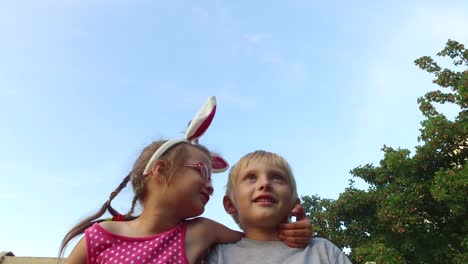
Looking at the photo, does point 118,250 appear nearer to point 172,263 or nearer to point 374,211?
point 172,263

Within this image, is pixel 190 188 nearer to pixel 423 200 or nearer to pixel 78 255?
pixel 78 255

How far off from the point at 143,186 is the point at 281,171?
722mm

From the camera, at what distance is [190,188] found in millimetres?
2504

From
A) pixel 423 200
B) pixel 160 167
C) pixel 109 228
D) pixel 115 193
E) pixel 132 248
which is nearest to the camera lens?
pixel 132 248

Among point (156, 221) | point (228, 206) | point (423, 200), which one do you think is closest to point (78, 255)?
point (156, 221)

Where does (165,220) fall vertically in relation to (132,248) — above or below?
above

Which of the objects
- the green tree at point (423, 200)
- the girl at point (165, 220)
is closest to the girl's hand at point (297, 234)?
the girl at point (165, 220)

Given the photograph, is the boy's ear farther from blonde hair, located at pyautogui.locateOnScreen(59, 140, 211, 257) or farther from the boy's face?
blonde hair, located at pyautogui.locateOnScreen(59, 140, 211, 257)

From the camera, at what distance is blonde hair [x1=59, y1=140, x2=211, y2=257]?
2.57 meters

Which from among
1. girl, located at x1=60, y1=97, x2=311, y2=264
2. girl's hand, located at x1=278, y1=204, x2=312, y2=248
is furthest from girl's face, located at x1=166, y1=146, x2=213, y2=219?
girl's hand, located at x1=278, y1=204, x2=312, y2=248

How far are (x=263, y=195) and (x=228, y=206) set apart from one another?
1.07 ft

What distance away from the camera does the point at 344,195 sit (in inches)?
475

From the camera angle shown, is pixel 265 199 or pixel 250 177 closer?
pixel 265 199

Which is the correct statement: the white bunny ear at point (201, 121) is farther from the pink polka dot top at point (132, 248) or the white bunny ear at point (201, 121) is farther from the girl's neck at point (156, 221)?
the pink polka dot top at point (132, 248)
